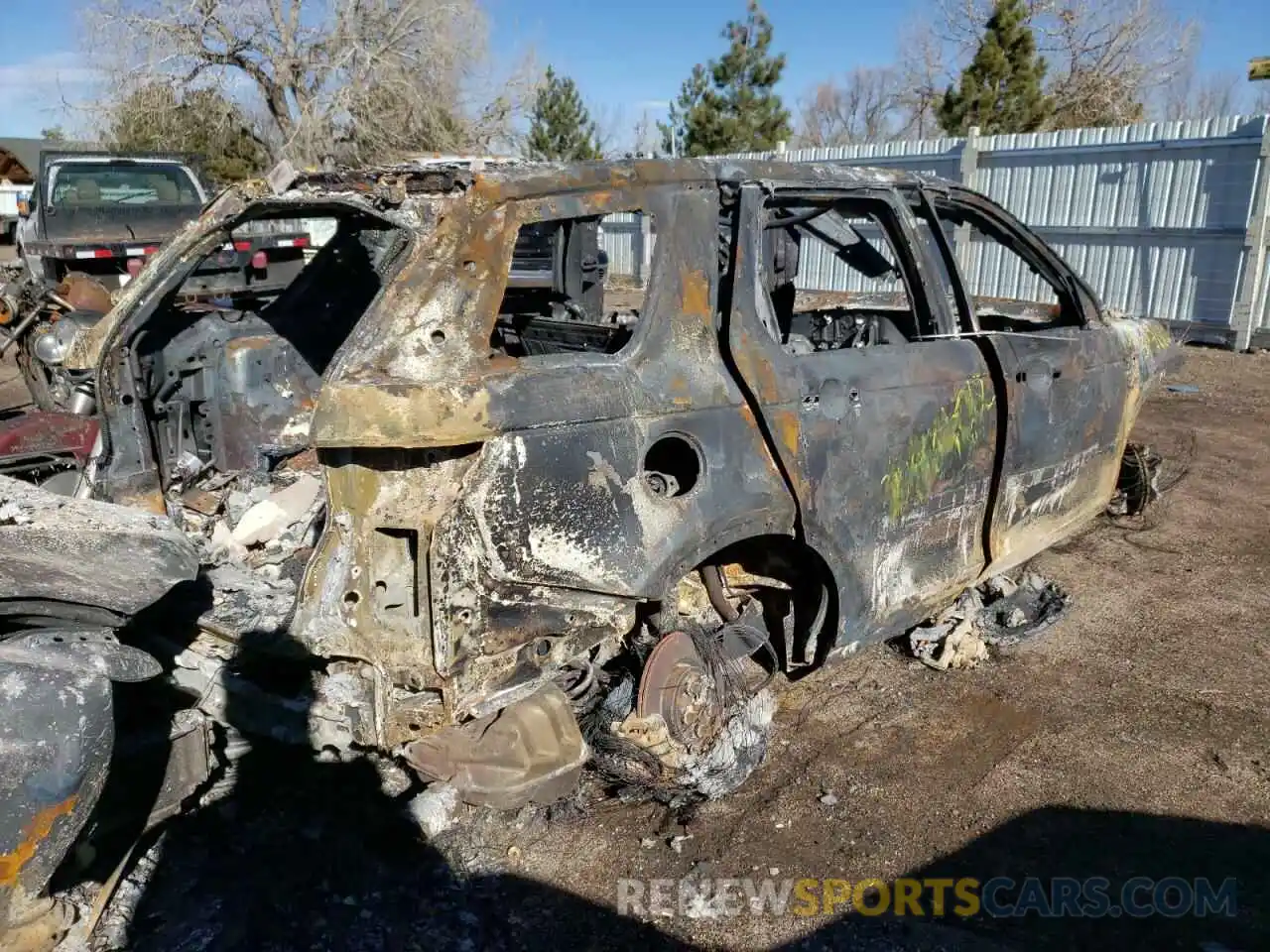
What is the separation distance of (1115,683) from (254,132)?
1026 inches

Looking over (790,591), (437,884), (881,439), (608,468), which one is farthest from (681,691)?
(881,439)

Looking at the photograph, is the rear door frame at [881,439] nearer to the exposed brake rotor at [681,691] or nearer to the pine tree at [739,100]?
the exposed brake rotor at [681,691]

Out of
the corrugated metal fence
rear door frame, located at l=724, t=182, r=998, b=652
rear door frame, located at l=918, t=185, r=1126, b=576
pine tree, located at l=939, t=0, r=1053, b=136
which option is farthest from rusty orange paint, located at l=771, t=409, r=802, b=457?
pine tree, located at l=939, t=0, r=1053, b=136

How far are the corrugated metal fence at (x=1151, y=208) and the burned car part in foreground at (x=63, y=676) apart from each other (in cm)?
813

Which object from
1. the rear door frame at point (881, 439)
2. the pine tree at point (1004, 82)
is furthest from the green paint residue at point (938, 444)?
the pine tree at point (1004, 82)

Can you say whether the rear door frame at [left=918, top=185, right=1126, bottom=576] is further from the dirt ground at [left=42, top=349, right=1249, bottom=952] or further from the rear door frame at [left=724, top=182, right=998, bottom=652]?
the dirt ground at [left=42, top=349, right=1249, bottom=952]

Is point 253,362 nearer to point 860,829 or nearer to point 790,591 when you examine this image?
point 790,591

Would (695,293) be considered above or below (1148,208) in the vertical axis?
below

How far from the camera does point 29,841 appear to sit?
2053 millimetres

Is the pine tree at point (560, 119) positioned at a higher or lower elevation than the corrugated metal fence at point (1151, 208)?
higher

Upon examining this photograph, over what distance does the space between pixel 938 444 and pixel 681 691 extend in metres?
1.30

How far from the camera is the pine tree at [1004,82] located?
1945 centimetres

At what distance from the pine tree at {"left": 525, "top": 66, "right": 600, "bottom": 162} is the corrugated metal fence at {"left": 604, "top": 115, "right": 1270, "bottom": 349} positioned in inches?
642

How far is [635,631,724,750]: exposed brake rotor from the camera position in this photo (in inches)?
111
